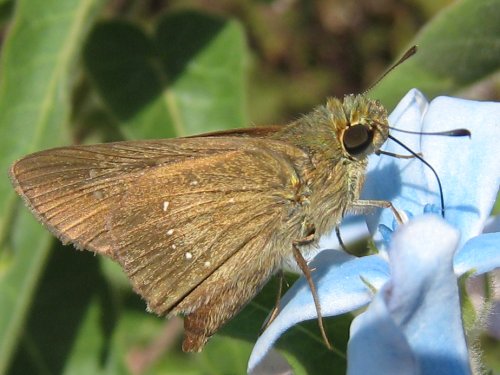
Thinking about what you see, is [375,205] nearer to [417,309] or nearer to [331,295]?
[331,295]

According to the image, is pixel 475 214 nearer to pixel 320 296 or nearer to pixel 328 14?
pixel 320 296

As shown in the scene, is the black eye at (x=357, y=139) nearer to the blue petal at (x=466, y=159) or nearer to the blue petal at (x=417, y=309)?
the blue petal at (x=466, y=159)

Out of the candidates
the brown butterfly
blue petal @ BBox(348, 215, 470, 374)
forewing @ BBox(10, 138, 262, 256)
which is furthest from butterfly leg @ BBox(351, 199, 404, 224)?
blue petal @ BBox(348, 215, 470, 374)

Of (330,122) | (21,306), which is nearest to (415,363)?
(330,122)

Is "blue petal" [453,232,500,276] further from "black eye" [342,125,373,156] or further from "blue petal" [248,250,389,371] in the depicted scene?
"black eye" [342,125,373,156]

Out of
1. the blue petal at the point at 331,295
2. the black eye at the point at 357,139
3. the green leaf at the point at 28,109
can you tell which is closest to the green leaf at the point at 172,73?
the green leaf at the point at 28,109

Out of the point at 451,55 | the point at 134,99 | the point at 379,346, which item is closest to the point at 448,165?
the point at 379,346
